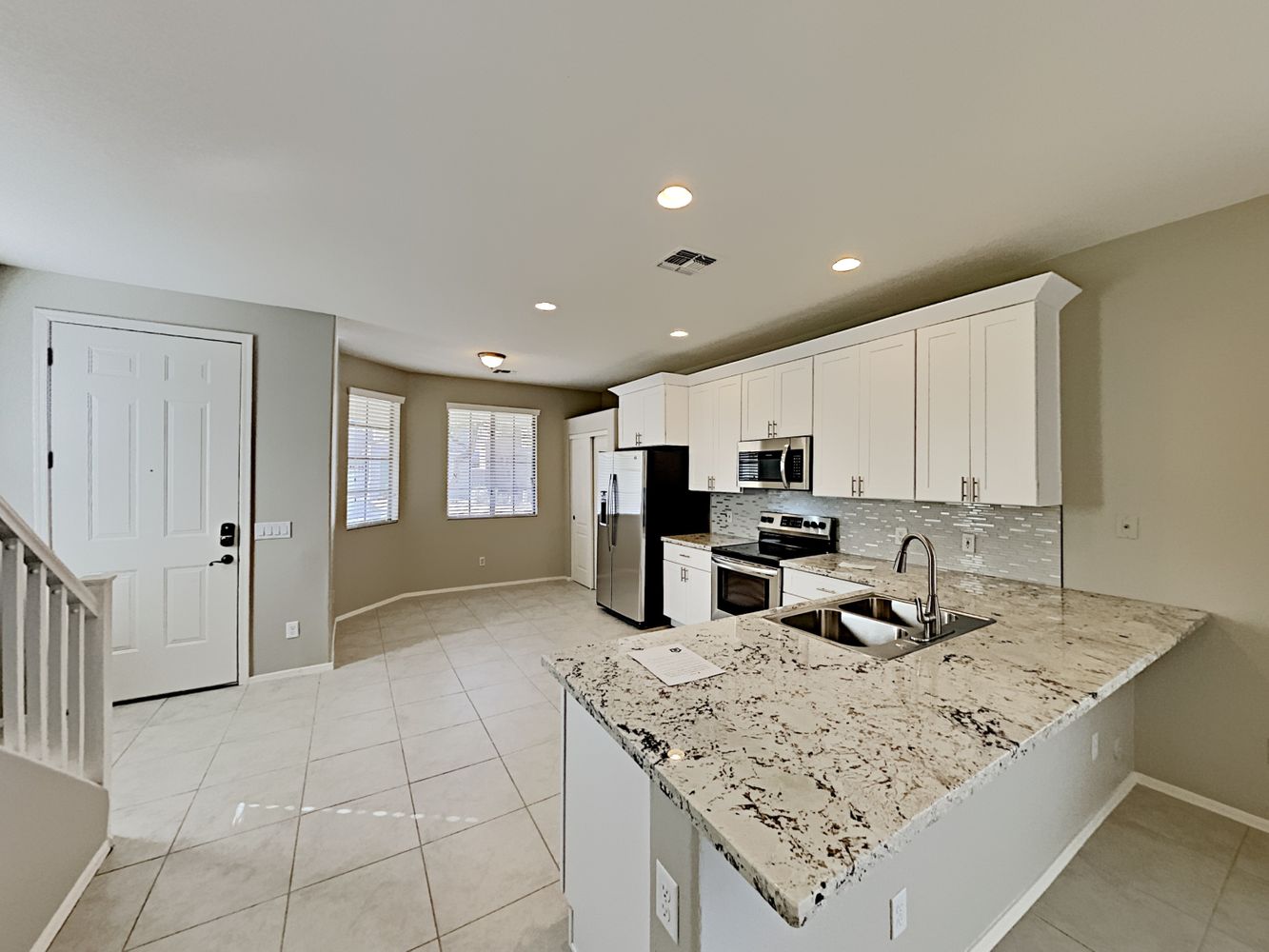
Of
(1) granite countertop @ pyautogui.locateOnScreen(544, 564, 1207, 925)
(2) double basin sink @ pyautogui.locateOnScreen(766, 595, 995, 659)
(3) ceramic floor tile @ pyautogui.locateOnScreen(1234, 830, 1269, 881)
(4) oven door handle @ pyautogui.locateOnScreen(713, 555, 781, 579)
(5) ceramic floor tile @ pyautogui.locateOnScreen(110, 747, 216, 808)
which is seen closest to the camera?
(1) granite countertop @ pyautogui.locateOnScreen(544, 564, 1207, 925)

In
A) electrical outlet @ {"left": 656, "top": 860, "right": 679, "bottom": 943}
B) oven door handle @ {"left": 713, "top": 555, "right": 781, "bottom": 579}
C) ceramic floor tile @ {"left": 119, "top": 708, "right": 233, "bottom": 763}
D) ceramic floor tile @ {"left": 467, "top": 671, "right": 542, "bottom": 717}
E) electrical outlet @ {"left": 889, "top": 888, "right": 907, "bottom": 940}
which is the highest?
oven door handle @ {"left": 713, "top": 555, "right": 781, "bottom": 579}

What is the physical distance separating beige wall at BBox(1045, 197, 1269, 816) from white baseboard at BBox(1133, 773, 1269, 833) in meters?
0.03

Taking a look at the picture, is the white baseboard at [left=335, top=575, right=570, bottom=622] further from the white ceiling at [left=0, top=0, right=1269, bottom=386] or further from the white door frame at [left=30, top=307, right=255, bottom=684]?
the white ceiling at [left=0, top=0, right=1269, bottom=386]

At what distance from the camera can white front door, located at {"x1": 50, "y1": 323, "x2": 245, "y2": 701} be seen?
2.91 meters

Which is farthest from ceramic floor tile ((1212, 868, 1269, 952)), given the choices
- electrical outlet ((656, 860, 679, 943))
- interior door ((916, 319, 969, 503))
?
electrical outlet ((656, 860, 679, 943))

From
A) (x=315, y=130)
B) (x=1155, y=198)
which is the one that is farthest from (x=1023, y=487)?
(x=315, y=130)

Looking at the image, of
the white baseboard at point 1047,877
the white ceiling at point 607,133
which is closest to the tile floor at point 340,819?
the white baseboard at point 1047,877

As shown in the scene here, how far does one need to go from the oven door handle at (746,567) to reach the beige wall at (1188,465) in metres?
1.56

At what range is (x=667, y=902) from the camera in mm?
970

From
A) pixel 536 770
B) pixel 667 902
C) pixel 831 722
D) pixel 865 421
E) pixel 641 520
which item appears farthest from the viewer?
pixel 641 520

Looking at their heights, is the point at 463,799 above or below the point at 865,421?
below

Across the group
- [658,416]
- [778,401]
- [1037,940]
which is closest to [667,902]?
[1037,940]

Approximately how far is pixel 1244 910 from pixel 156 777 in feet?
14.3

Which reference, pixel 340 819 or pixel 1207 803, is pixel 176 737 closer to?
pixel 340 819
